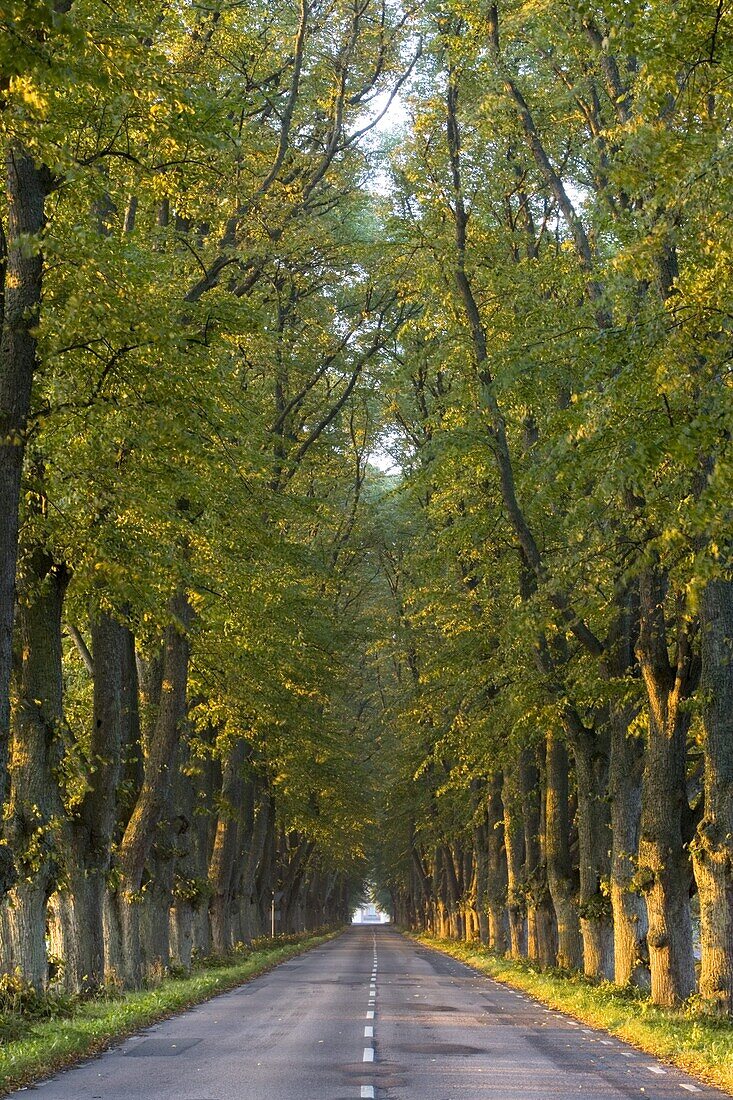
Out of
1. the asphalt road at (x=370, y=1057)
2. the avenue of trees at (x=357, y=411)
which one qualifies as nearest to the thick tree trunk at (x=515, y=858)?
the avenue of trees at (x=357, y=411)

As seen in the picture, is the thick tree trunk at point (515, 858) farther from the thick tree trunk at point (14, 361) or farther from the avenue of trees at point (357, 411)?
the thick tree trunk at point (14, 361)

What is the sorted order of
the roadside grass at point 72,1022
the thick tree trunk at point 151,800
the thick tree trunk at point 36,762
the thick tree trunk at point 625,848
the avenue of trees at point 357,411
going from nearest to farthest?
the avenue of trees at point 357,411 < the roadside grass at point 72,1022 < the thick tree trunk at point 36,762 < the thick tree trunk at point 625,848 < the thick tree trunk at point 151,800

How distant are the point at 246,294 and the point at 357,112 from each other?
3.90 m

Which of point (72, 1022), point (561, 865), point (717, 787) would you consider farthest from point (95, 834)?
point (561, 865)

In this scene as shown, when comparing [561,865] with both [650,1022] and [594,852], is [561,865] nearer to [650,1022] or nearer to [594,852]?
[594,852]

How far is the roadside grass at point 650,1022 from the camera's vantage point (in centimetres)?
1277

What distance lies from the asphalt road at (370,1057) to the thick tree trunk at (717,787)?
2042mm

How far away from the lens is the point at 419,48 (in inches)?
805

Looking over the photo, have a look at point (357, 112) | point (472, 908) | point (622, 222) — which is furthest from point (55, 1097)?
point (472, 908)

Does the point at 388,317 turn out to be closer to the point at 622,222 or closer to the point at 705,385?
the point at 622,222

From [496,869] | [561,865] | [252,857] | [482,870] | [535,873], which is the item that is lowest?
[482,870]

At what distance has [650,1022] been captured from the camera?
15.9 metres

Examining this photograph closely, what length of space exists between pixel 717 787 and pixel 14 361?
1095 centimetres

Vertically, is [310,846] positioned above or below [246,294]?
below
